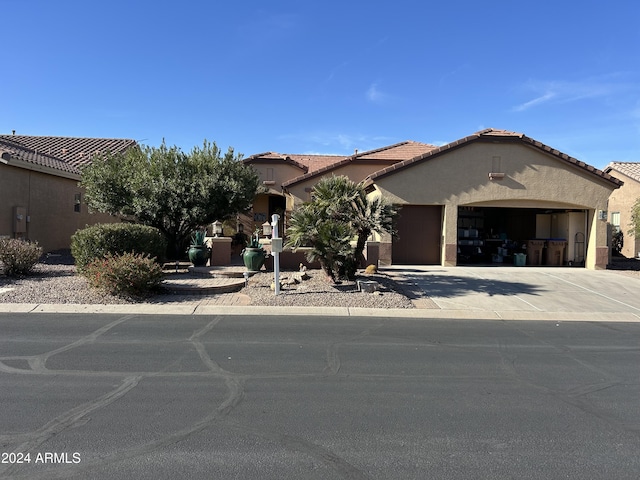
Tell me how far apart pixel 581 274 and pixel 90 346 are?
1627 cm

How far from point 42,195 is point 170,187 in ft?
22.5

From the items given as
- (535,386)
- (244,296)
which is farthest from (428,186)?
(535,386)

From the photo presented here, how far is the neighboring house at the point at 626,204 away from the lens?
24.7 m

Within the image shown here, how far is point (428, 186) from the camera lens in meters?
18.3

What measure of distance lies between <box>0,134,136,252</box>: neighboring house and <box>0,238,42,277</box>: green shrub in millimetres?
4365

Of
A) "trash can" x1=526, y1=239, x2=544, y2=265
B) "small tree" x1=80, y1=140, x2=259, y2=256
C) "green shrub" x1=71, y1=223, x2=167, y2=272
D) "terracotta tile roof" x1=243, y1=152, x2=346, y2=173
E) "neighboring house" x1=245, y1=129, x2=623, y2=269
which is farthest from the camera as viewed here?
"terracotta tile roof" x1=243, y1=152, x2=346, y2=173

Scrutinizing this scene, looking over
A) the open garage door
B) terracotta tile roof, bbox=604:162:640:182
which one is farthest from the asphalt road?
terracotta tile roof, bbox=604:162:640:182

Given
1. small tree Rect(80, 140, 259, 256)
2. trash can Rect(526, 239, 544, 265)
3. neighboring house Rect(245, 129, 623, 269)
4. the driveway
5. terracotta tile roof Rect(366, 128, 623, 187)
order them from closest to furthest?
1. the driveway
2. small tree Rect(80, 140, 259, 256)
3. terracotta tile roof Rect(366, 128, 623, 187)
4. neighboring house Rect(245, 129, 623, 269)
5. trash can Rect(526, 239, 544, 265)

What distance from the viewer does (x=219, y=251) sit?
16.3m

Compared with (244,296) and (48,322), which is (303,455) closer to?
(48,322)

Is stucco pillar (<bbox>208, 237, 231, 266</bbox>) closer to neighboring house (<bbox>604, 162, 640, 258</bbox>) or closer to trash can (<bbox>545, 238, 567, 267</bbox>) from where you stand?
trash can (<bbox>545, 238, 567, 267</bbox>)

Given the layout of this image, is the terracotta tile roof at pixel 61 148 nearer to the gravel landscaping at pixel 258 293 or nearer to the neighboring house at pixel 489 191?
the gravel landscaping at pixel 258 293

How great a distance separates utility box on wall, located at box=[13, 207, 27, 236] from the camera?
661 inches

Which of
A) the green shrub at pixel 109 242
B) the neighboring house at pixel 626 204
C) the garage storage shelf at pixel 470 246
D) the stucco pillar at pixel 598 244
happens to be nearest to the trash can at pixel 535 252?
the stucco pillar at pixel 598 244
